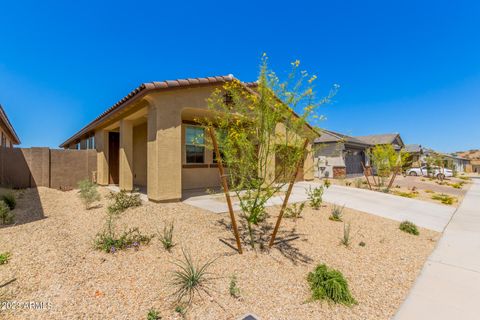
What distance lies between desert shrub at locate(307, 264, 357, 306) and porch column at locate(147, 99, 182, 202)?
5.27 m

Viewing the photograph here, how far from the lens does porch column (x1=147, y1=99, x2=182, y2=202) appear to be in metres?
7.12

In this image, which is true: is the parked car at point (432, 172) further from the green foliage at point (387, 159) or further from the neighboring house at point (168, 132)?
the neighboring house at point (168, 132)

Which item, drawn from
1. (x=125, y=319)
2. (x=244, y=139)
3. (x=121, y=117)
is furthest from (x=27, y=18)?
(x=125, y=319)

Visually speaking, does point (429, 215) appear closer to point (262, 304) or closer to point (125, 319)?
point (262, 304)

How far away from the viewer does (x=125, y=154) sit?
9633 mm

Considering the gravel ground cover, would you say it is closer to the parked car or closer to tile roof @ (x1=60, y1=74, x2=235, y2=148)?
tile roof @ (x1=60, y1=74, x2=235, y2=148)

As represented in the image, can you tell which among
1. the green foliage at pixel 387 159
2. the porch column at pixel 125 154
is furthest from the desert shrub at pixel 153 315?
the green foliage at pixel 387 159

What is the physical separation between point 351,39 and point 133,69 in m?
16.1

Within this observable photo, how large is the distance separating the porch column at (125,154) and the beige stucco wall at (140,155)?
1.53m

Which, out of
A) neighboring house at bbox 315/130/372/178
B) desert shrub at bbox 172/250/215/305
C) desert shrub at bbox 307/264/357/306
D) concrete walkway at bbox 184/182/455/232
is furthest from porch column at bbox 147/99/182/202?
neighboring house at bbox 315/130/372/178

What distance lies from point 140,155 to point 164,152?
17.7 ft

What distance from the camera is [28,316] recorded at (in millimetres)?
2396

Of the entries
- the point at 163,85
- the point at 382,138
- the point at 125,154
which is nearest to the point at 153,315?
the point at 163,85

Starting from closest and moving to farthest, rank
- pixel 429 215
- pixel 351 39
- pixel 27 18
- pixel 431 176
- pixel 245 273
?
1. pixel 245 273
2. pixel 429 215
3. pixel 27 18
4. pixel 351 39
5. pixel 431 176
